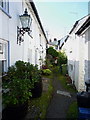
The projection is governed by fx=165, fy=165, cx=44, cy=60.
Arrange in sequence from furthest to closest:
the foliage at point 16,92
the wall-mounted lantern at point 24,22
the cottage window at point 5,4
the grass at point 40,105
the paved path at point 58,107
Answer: the wall-mounted lantern at point 24,22
the paved path at point 58,107
the grass at point 40,105
the cottage window at point 5,4
the foliage at point 16,92

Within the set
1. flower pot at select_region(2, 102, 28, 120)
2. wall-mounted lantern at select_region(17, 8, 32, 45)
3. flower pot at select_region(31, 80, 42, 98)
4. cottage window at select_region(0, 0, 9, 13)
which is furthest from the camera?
flower pot at select_region(31, 80, 42, 98)

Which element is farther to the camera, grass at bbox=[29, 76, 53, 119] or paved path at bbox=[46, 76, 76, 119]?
paved path at bbox=[46, 76, 76, 119]

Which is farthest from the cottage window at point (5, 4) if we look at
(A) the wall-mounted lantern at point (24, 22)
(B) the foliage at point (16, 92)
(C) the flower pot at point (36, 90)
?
(C) the flower pot at point (36, 90)

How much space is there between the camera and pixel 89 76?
25.2 ft

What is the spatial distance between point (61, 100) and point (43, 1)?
548 centimetres

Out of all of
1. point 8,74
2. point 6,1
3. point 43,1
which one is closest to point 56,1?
point 43,1

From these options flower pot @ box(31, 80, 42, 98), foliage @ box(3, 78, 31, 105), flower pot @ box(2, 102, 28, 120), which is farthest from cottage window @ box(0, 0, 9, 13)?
flower pot @ box(31, 80, 42, 98)

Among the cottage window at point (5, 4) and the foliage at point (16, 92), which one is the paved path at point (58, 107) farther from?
the cottage window at point (5, 4)

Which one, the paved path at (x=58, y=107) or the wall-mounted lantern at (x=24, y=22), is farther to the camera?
the wall-mounted lantern at (x=24, y=22)

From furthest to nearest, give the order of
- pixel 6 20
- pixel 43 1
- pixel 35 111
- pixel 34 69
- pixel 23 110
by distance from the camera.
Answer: pixel 43 1, pixel 34 69, pixel 35 111, pixel 6 20, pixel 23 110

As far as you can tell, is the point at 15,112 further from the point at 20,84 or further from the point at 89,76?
the point at 89,76

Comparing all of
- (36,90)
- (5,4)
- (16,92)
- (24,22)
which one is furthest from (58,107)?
(5,4)

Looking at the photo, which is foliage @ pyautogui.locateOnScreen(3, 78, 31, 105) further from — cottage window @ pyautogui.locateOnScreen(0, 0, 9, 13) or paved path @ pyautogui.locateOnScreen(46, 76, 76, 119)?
cottage window @ pyautogui.locateOnScreen(0, 0, 9, 13)

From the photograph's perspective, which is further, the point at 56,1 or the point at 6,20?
the point at 56,1
